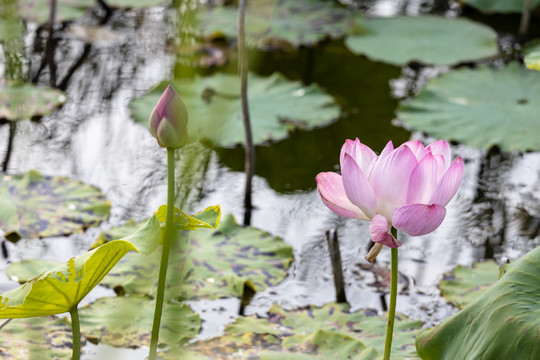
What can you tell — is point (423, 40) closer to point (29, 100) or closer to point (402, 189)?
point (29, 100)

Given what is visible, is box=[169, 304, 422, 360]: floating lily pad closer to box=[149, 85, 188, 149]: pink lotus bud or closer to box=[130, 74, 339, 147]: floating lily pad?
box=[149, 85, 188, 149]: pink lotus bud

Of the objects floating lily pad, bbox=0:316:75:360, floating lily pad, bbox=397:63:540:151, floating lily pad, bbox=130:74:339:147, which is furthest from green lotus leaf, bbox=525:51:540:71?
floating lily pad, bbox=0:316:75:360

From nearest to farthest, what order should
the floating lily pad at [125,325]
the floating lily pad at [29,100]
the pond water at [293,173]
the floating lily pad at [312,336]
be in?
the floating lily pad at [312,336] → the floating lily pad at [125,325] → the pond water at [293,173] → the floating lily pad at [29,100]

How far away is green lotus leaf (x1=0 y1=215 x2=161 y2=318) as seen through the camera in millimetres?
862

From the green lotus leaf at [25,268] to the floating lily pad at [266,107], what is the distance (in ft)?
2.61

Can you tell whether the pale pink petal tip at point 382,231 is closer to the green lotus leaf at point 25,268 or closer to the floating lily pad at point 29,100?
the green lotus leaf at point 25,268

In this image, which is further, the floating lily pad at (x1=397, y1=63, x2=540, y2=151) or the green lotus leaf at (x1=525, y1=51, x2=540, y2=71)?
the floating lily pad at (x1=397, y1=63, x2=540, y2=151)

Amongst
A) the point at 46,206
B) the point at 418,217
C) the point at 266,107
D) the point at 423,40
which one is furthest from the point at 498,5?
the point at 418,217

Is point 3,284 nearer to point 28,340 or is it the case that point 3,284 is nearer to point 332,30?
point 28,340

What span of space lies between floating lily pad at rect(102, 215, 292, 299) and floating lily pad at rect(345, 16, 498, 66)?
1382 millimetres

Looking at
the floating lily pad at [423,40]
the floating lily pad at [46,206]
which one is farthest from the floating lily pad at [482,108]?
the floating lily pad at [46,206]

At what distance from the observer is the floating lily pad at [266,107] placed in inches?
90.7

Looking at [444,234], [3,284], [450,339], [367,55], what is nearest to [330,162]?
[444,234]

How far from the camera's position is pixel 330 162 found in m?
2.21
